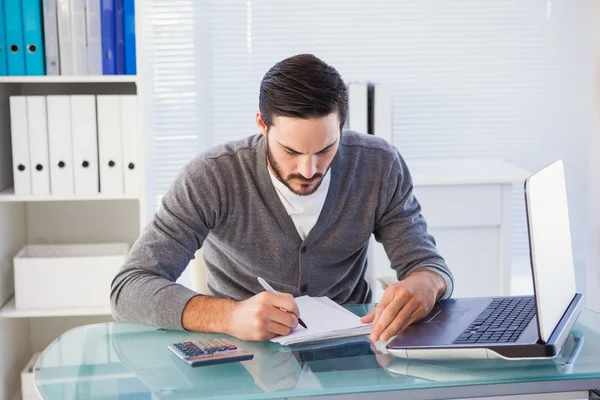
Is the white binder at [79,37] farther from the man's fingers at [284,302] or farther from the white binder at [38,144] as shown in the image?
the man's fingers at [284,302]

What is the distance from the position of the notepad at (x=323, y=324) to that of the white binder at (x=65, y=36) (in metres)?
1.41

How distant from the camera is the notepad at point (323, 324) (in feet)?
5.06

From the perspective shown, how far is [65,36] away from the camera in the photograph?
2787 mm

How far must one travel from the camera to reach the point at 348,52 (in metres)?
3.38

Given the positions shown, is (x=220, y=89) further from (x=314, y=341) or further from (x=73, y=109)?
(x=314, y=341)

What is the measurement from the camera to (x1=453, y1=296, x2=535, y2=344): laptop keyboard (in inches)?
57.2

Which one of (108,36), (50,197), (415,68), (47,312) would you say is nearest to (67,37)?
(108,36)

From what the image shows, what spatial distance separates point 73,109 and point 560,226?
1751 millimetres

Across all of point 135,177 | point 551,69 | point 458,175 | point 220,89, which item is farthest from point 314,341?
point 551,69

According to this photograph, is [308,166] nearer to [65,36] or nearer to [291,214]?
[291,214]

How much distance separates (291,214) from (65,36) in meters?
1.20

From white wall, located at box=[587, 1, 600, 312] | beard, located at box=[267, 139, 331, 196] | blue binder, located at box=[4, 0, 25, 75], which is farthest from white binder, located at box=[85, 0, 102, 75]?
white wall, located at box=[587, 1, 600, 312]

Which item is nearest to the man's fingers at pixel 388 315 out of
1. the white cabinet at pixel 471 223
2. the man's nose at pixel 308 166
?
the man's nose at pixel 308 166

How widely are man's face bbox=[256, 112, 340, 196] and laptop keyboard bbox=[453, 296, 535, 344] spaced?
471mm
